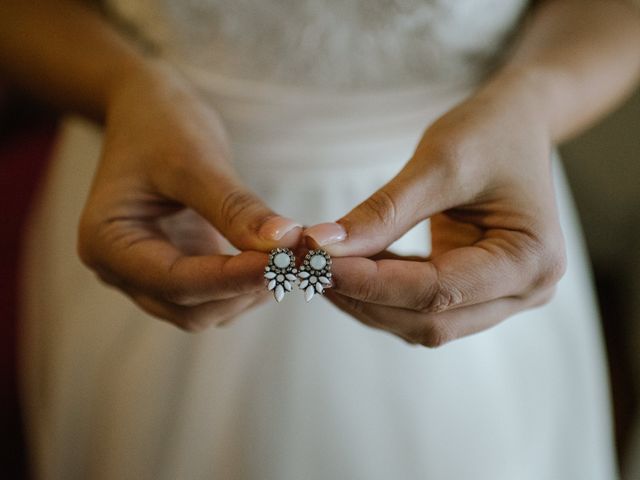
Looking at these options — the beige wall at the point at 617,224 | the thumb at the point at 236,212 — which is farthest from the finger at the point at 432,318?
the beige wall at the point at 617,224

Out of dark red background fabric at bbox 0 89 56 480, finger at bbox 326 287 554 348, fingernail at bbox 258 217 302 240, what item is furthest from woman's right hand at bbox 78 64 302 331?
dark red background fabric at bbox 0 89 56 480

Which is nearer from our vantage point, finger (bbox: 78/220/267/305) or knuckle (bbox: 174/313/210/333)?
finger (bbox: 78/220/267/305)

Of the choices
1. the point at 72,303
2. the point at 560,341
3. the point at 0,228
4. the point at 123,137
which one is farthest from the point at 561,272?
the point at 0,228

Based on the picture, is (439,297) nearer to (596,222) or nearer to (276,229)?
(276,229)

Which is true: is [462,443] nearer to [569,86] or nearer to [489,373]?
[489,373]

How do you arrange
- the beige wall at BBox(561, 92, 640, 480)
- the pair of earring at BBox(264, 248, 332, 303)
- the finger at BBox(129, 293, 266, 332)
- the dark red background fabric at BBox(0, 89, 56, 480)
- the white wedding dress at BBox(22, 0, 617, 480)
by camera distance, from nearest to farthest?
the pair of earring at BBox(264, 248, 332, 303), the finger at BBox(129, 293, 266, 332), the white wedding dress at BBox(22, 0, 617, 480), the dark red background fabric at BBox(0, 89, 56, 480), the beige wall at BBox(561, 92, 640, 480)

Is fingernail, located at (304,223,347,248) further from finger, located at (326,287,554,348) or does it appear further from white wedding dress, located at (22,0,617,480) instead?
white wedding dress, located at (22,0,617,480)

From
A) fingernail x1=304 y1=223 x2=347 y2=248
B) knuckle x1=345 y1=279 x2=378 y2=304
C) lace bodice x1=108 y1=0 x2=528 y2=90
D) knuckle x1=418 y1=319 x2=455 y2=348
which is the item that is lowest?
knuckle x1=418 y1=319 x2=455 y2=348

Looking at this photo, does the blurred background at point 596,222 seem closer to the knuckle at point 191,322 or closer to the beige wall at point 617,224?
the beige wall at point 617,224
